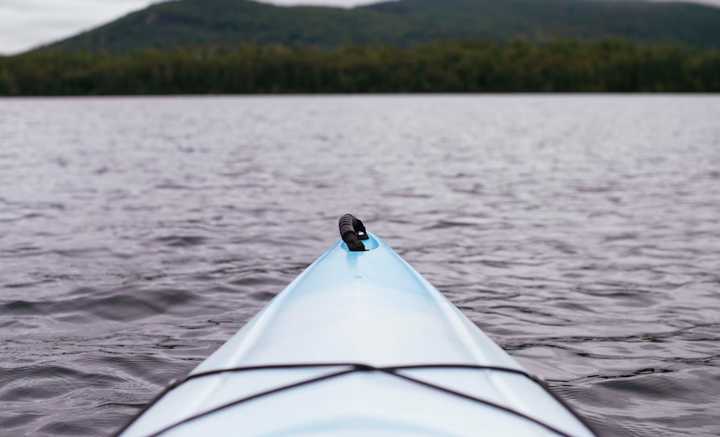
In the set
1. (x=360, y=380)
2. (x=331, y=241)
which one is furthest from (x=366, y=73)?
(x=360, y=380)

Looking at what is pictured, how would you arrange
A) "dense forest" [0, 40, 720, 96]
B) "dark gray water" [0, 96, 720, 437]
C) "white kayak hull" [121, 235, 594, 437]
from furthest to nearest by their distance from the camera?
"dense forest" [0, 40, 720, 96] < "dark gray water" [0, 96, 720, 437] < "white kayak hull" [121, 235, 594, 437]

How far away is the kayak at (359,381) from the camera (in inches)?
108

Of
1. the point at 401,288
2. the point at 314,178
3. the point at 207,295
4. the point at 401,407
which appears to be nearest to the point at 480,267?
the point at 207,295

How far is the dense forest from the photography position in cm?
9788

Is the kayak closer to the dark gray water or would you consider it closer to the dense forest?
the dark gray water

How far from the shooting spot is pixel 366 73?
103 m

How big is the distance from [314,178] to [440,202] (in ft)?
15.1

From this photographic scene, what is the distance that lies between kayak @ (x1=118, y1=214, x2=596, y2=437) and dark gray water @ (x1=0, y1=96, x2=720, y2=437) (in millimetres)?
1546

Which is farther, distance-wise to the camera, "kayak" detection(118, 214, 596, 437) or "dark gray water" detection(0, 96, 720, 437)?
"dark gray water" detection(0, 96, 720, 437)

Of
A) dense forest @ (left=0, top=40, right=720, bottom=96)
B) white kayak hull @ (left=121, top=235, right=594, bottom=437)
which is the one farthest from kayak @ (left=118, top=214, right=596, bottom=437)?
dense forest @ (left=0, top=40, right=720, bottom=96)

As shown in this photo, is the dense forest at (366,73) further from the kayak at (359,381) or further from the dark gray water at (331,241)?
the kayak at (359,381)

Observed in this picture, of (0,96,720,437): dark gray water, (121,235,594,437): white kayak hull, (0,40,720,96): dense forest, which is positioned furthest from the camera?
(0,40,720,96): dense forest

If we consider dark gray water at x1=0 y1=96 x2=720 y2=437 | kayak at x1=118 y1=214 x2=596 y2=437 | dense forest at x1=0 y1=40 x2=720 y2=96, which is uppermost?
dense forest at x1=0 y1=40 x2=720 y2=96

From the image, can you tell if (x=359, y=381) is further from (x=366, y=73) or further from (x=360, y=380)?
(x=366, y=73)
